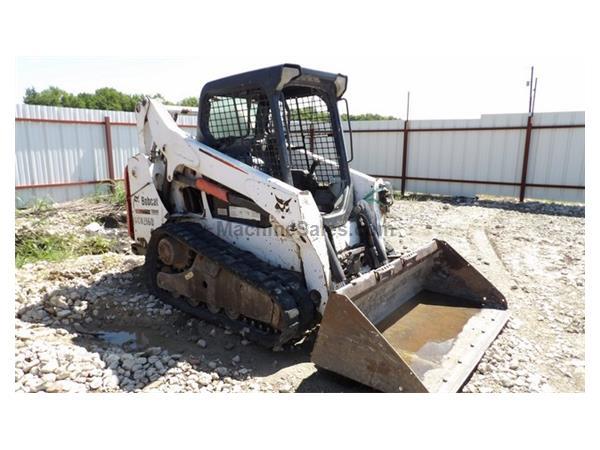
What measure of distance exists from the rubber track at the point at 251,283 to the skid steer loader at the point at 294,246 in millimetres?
12

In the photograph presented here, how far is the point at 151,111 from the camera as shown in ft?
14.7

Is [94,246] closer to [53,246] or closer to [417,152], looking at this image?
[53,246]

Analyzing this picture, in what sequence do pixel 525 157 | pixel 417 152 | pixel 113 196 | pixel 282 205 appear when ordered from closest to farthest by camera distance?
pixel 282 205
pixel 113 196
pixel 525 157
pixel 417 152

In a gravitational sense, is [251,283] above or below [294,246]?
below

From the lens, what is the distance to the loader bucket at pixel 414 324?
2.68 m

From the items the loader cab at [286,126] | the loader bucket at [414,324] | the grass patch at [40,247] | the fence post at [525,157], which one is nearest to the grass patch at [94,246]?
the grass patch at [40,247]

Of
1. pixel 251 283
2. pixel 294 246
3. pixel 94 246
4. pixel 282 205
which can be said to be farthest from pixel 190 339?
pixel 94 246

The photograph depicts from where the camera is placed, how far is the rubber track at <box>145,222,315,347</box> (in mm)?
3221

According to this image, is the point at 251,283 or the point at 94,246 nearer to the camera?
the point at 251,283

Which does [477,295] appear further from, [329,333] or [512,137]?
[512,137]

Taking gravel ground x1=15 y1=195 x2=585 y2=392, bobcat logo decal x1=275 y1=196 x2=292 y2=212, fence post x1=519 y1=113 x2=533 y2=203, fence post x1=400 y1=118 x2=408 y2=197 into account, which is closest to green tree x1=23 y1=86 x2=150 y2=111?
fence post x1=400 y1=118 x2=408 y2=197

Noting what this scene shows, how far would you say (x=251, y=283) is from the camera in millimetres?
3361

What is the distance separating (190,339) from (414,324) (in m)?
1.97

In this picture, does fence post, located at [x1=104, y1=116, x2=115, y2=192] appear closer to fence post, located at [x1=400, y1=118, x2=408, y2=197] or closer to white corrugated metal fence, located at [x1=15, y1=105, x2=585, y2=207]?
white corrugated metal fence, located at [x1=15, y1=105, x2=585, y2=207]
